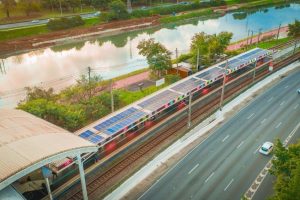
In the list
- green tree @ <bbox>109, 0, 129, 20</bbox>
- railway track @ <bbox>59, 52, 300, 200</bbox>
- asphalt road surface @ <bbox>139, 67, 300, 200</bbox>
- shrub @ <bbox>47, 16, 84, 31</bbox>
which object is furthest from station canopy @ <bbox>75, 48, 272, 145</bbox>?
green tree @ <bbox>109, 0, 129, 20</bbox>

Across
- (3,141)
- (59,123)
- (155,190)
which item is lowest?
(155,190)

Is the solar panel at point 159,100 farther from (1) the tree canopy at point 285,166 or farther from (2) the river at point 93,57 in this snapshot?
(2) the river at point 93,57

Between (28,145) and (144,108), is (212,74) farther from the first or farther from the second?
(28,145)

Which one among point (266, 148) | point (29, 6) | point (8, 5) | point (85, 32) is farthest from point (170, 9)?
point (266, 148)

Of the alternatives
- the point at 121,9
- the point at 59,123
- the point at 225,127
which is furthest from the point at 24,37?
the point at 225,127

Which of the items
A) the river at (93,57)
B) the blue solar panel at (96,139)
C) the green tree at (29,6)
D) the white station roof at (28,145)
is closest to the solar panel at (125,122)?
the blue solar panel at (96,139)

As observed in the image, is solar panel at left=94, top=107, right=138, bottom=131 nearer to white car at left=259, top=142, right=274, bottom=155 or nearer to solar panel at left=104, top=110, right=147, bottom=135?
solar panel at left=104, top=110, right=147, bottom=135

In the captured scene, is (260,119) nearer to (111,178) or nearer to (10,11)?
(111,178)
